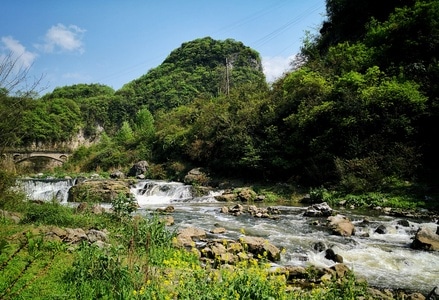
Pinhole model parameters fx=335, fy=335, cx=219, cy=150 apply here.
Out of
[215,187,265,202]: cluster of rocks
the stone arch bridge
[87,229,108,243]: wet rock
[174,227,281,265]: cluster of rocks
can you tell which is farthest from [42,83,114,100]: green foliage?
[87,229,108,243]: wet rock

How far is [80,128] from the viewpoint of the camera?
87.7m

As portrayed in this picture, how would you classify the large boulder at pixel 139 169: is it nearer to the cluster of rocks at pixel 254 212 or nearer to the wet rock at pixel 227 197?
the wet rock at pixel 227 197

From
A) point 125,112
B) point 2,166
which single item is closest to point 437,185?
point 2,166

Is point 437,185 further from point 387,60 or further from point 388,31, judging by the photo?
point 388,31

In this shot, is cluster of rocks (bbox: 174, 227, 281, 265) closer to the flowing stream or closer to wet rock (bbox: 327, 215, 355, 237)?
the flowing stream

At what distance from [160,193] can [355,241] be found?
56.8 ft

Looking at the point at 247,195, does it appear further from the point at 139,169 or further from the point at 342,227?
the point at 139,169

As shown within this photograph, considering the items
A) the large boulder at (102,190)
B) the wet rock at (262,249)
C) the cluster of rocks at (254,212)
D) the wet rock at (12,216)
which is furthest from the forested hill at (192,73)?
the wet rock at (262,249)

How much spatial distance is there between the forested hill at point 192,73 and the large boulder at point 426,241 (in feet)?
234

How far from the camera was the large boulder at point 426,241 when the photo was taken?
9711 mm

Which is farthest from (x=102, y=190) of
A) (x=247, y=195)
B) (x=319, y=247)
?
(x=319, y=247)

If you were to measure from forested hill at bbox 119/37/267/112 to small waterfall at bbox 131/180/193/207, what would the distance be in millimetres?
54721

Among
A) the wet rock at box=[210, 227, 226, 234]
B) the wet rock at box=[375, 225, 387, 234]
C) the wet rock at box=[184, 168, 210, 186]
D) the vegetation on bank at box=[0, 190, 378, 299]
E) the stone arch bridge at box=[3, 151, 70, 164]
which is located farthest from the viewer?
the stone arch bridge at box=[3, 151, 70, 164]

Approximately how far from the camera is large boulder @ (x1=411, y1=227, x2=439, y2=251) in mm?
9711
